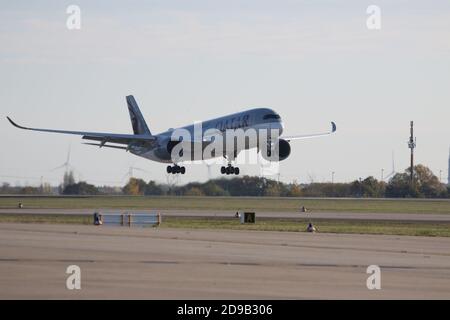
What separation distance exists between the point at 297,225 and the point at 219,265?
87.0ft

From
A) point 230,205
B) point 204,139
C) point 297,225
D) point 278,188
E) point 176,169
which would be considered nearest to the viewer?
point 297,225

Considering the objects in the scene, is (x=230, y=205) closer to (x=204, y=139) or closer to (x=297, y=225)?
(x=204, y=139)

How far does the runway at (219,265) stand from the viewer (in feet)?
72.3

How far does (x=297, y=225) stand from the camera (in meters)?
54.1

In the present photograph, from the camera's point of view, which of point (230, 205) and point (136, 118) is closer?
point (230, 205)

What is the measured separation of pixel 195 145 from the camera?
230ft

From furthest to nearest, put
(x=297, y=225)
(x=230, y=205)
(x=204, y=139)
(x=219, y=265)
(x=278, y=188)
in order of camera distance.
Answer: (x=278, y=188) < (x=230, y=205) < (x=204, y=139) < (x=297, y=225) < (x=219, y=265)

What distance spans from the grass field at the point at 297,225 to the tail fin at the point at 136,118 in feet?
98.1

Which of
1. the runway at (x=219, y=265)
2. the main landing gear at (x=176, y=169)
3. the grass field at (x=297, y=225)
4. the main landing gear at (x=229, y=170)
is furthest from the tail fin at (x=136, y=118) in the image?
the runway at (x=219, y=265)

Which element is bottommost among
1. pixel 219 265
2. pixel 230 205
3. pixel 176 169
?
pixel 219 265

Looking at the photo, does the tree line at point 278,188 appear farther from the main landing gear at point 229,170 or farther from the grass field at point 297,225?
the grass field at point 297,225

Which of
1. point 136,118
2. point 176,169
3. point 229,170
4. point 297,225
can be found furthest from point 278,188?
point 297,225

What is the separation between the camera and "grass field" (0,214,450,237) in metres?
48.7
